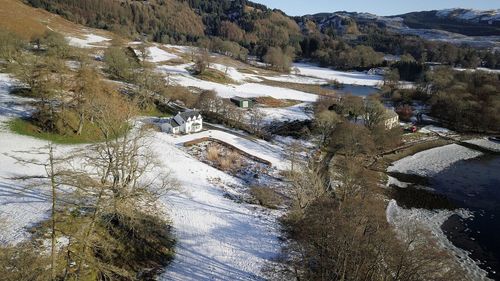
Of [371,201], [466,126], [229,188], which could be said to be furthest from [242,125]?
[466,126]

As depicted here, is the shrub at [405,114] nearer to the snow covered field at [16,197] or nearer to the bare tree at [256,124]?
the bare tree at [256,124]

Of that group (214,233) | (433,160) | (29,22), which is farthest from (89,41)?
(214,233)

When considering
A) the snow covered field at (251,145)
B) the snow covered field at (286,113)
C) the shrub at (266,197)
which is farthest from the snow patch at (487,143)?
the shrub at (266,197)

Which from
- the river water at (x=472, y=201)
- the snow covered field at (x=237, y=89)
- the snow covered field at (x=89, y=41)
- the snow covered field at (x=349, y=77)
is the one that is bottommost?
the river water at (x=472, y=201)

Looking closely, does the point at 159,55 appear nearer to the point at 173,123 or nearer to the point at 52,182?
the point at 173,123

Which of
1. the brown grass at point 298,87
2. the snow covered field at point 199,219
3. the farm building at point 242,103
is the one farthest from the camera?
the brown grass at point 298,87

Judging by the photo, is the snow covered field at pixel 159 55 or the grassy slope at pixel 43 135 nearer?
the grassy slope at pixel 43 135
